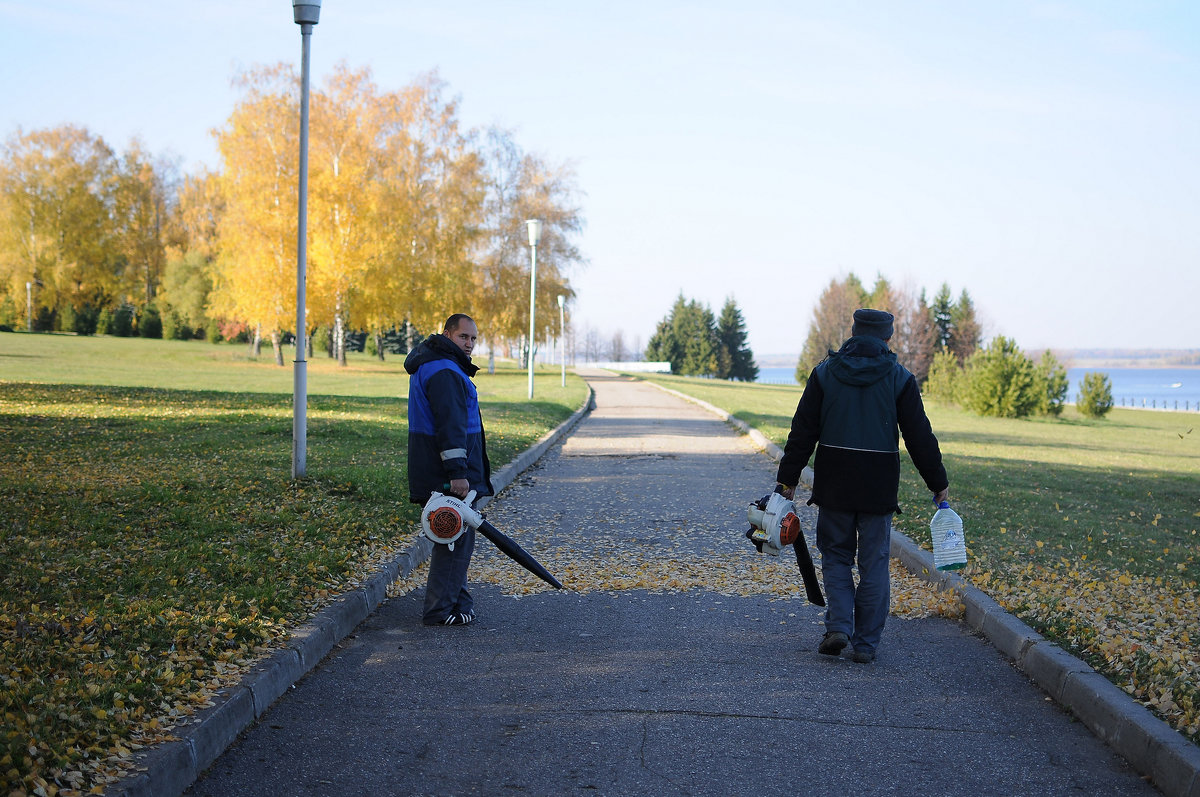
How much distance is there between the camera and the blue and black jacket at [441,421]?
570cm

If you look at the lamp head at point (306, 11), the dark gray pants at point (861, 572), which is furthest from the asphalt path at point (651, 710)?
the lamp head at point (306, 11)

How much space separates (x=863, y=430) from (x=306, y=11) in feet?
26.0

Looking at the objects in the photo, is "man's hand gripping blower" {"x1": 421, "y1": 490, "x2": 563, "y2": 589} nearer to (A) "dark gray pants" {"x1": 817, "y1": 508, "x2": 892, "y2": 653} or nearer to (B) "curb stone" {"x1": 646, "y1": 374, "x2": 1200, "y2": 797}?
(A) "dark gray pants" {"x1": 817, "y1": 508, "x2": 892, "y2": 653}

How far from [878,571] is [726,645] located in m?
1.00

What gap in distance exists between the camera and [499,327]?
47.8 meters

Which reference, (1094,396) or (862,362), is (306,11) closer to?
(862,362)

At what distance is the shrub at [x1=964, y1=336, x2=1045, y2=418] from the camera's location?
3628 cm

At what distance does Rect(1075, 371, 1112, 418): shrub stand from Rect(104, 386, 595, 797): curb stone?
43161 millimetres

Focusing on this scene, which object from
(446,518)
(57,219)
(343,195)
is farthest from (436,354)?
(57,219)

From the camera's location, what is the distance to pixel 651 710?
443cm

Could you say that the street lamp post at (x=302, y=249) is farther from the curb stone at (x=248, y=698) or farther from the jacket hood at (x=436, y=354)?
the jacket hood at (x=436, y=354)

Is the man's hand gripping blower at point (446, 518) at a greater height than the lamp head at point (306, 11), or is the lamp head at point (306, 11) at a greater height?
the lamp head at point (306, 11)

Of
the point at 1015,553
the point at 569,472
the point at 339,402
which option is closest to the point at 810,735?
the point at 1015,553

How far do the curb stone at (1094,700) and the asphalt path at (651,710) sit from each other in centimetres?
8
